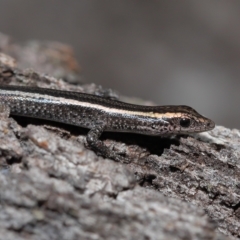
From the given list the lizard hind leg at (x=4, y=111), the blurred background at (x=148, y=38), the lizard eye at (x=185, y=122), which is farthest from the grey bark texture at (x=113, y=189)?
the blurred background at (x=148, y=38)

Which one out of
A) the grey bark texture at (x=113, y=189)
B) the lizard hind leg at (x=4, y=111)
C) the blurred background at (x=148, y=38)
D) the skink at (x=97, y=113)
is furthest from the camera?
the blurred background at (x=148, y=38)

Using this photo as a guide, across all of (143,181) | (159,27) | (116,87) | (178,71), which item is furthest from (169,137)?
(159,27)

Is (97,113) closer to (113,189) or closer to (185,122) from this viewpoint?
(185,122)

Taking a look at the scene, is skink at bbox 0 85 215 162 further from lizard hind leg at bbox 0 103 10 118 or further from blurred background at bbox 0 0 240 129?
blurred background at bbox 0 0 240 129

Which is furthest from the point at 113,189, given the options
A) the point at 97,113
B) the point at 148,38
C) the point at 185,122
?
the point at 148,38

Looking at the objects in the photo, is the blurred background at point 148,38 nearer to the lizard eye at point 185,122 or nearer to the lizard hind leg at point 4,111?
the lizard eye at point 185,122

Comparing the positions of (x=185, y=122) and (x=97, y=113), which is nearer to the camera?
(x=185, y=122)
